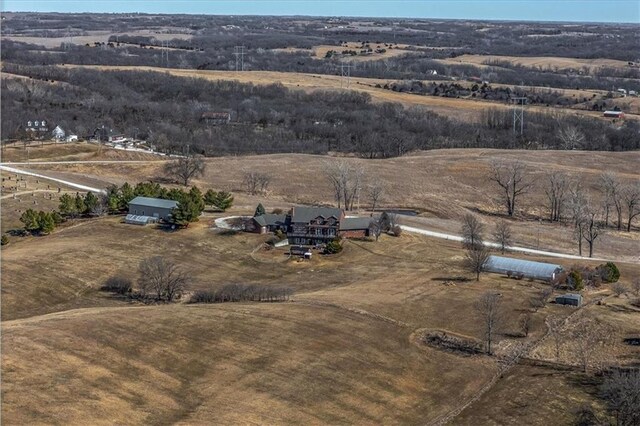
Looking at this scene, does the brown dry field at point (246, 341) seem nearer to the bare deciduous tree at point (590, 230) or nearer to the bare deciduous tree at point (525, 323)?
the bare deciduous tree at point (525, 323)

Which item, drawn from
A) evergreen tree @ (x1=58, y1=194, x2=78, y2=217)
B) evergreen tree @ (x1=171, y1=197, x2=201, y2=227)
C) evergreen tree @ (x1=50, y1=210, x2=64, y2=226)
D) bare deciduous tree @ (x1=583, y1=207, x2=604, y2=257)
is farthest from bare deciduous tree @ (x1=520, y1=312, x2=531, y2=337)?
evergreen tree @ (x1=58, y1=194, x2=78, y2=217)

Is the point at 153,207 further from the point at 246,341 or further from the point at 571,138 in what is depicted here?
the point at 571,138

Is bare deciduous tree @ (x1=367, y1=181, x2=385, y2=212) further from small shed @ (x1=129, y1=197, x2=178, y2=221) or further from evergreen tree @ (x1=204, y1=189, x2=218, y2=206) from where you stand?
small shed @ (x1=129, y1=197, x2=178, y2=221)

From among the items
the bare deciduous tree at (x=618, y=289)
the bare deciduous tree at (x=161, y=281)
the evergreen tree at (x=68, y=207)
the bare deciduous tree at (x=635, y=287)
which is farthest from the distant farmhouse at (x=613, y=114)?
the bare deciduous tree at (x=161, y=281)

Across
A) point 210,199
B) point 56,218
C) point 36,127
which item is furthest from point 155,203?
point 36,127

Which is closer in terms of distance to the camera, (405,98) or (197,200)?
(197,200)
